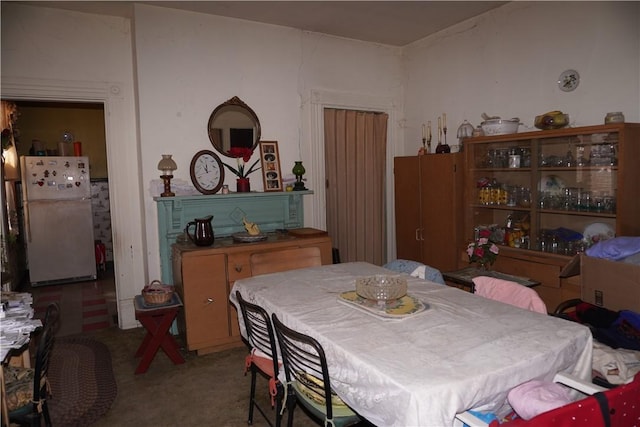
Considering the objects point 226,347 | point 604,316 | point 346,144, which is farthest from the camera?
point 346,144

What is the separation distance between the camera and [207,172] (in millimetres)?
3994

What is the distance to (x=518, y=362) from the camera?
146cm

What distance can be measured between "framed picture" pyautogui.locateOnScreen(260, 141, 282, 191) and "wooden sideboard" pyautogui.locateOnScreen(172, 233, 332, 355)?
811mm

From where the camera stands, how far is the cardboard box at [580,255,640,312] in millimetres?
2459

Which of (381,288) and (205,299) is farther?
(205,299)

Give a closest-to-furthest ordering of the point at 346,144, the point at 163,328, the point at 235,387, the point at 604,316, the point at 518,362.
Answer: the point at 518,362
the point at 604,316
the point at 235,387
the point at 163,328
the point at 346,144

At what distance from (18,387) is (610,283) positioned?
319cm

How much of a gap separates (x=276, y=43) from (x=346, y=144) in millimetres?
1242

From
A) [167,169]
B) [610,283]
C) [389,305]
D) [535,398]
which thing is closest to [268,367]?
[389,305]

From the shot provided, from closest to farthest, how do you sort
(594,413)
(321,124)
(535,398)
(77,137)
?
(594,413) → (535,398) → (321,124) → (77,137)

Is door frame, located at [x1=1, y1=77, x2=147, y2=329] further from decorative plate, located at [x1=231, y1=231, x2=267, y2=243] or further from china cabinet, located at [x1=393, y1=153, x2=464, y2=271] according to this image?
china cabinet, located at [x1=393, y1=153, x2=464, y2=271]

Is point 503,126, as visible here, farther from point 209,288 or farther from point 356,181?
point 209,288

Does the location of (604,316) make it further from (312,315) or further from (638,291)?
(312,315)

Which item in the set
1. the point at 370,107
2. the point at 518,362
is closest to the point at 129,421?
the point at 518,362
